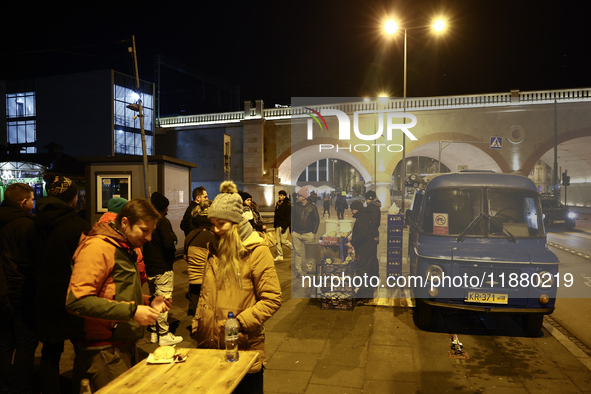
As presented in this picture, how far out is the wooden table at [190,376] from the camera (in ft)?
6.46

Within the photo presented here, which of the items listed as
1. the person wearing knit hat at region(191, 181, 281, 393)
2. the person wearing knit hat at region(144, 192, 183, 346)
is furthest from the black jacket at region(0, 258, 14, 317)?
the person wearing knit hat at region(144, 192, 183, 346)

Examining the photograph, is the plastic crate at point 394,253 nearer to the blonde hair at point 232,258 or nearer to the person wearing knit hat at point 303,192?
the person wearing knit hat at point 303,192

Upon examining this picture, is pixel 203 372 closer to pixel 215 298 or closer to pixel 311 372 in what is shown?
pixel 215 298

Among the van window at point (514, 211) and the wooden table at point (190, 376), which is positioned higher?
the van window at point (514, 211)

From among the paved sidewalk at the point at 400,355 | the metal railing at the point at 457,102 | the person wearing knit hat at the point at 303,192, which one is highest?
the metal railing at the point at 457,102

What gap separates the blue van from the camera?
205 inches

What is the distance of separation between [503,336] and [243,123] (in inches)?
1033

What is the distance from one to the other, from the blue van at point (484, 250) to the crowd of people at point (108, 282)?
3.25 metres

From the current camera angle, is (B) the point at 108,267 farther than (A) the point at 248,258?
No

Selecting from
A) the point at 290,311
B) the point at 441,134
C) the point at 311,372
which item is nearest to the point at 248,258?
the point at 311,372

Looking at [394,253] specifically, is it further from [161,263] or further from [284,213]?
[161,263]

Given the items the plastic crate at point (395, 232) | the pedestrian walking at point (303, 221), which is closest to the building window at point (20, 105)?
the pedestrian walking at point (303, 221)

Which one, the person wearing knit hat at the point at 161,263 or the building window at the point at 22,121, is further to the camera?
the building window at the point at 22,121

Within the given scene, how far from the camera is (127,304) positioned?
7.34ft
